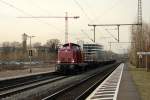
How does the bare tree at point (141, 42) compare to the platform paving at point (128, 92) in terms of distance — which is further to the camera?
the bare tree at point (141, 42)

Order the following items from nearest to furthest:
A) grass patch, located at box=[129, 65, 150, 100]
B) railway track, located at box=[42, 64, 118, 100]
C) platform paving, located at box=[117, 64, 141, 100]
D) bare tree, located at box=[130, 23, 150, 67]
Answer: platform paving, located at box=[117, 64, 141, 100]
railway track, located at box=[42, 64, 118, 100]
grass patch, located at box=[129, 65, 150, 100]
bare tree, located at box=[130, 23, 150, 67]

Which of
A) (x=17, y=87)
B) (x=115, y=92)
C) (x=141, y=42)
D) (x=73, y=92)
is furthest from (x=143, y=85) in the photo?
(x=141, y=42)

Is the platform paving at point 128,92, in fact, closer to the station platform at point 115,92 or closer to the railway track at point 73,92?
the station platform at point 115,92

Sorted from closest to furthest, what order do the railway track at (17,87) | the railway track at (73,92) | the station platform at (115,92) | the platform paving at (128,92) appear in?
the platform paving at (128,92) → the station platform at (115,92) → the railway track at (73,92) → the railway track at (17,87)

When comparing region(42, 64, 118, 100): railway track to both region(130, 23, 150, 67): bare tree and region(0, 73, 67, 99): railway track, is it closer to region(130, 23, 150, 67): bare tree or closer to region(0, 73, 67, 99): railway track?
region(0, 73, 67, 99): railway track

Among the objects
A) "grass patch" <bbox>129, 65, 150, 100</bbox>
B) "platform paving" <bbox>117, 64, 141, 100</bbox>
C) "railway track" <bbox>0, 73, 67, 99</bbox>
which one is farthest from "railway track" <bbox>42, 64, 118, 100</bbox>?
"grass patch" <bbox>129, 65, 150, 100</bbox>

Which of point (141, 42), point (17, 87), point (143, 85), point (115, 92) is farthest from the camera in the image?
point (141, 42)

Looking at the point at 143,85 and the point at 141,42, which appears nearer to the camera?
the point at 143,85

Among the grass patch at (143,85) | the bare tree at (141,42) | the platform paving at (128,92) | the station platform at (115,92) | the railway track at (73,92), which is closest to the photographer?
the platform paving at (128,92)

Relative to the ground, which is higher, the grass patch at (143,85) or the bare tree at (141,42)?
the bare tree at (141,42)

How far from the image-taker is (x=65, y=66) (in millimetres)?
41750

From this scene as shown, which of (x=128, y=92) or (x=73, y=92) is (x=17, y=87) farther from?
(x=128, y=92)

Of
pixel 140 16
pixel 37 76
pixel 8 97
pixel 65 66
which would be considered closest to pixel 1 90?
pixel 8 97

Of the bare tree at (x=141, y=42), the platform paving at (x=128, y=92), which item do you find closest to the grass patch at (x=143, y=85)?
the platform paving at (x=128, y=92)
